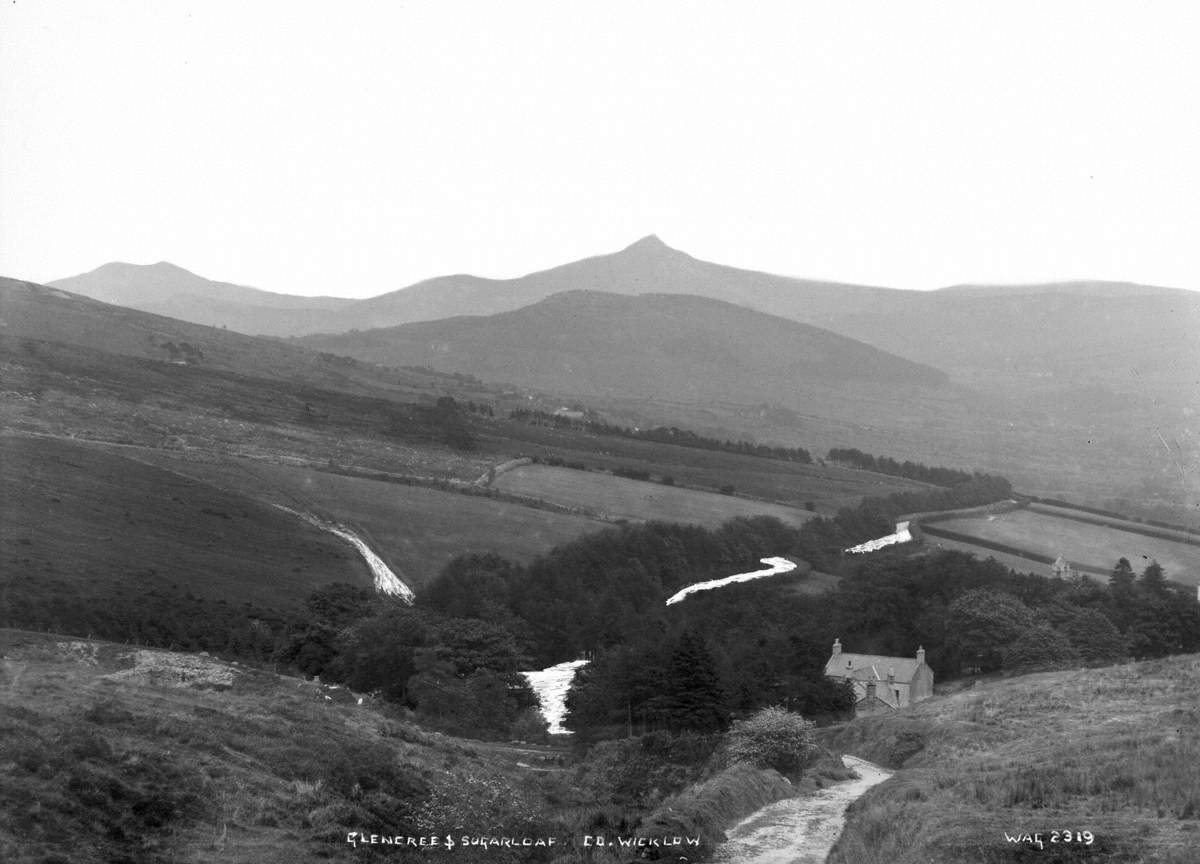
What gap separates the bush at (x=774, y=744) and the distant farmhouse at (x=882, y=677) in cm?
2215

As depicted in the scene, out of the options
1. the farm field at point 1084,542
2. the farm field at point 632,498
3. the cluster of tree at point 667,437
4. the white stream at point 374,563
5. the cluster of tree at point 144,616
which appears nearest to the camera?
the cluster of tree at point 144,616

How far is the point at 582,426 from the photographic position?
130375 mm

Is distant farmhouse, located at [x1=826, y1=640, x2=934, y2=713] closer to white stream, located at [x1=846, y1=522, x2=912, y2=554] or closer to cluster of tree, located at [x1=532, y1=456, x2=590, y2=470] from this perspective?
white stream, located at [x1=846, y1=522, x2=912, y2=554]

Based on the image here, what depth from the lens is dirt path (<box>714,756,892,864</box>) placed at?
17.2m

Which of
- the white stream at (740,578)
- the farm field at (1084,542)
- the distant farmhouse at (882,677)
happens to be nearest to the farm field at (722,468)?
the farm field at (1084,542)

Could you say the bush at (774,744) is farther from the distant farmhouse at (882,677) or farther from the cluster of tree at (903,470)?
the cluster of tree at (903,470)

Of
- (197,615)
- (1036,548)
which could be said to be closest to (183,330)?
(1036,548)

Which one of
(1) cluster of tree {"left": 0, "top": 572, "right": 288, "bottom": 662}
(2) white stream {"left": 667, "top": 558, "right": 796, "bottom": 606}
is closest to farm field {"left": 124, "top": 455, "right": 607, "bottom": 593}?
(2) white stream {"left": 667, "top": 558, "right": 796, "bottom": 606}

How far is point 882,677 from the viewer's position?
5166 cm

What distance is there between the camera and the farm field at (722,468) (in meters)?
102

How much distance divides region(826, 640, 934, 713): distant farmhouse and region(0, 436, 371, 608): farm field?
22127 mm

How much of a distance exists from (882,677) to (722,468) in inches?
2314

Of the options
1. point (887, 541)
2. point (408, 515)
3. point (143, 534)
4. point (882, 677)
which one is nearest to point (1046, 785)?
point (882, 677)

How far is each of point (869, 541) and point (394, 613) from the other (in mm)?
53009
